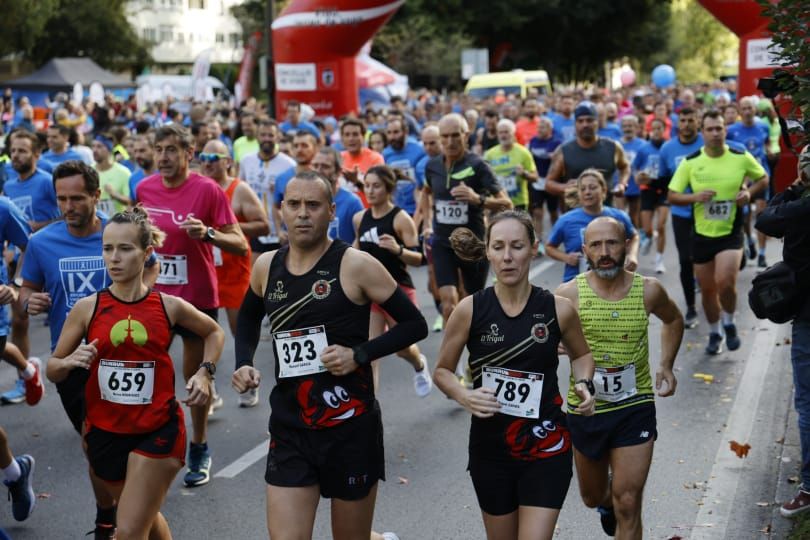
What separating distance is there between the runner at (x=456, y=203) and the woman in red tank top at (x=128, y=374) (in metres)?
4.27

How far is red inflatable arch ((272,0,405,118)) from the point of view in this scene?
2048cm

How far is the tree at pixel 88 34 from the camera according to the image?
5809cm

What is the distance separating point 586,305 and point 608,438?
0.59m

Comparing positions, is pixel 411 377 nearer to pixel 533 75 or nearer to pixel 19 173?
pixel 19 173

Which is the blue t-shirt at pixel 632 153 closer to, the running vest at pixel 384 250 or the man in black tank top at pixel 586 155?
the man in black tank top at pixel 586 155

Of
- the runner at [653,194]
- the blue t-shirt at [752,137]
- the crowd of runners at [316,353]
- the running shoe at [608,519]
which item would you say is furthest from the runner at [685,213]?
the running shoe at [608,519]

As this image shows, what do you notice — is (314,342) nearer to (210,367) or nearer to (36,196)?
(210,367)

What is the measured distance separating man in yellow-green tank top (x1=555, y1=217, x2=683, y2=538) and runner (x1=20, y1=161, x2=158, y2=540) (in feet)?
6.86

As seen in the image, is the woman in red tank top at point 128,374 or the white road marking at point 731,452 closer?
the woman in red tank top at point 128,374

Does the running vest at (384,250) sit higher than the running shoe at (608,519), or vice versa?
the running vest at (384,250)

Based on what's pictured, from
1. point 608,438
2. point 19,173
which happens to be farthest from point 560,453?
point 19,173

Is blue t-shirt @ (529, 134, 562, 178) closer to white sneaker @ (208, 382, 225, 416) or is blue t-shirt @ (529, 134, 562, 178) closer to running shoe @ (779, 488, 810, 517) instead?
white sneaker @ (208, 382, 225, 416)

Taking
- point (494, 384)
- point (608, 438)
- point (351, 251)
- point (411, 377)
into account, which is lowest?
point (411, 377)

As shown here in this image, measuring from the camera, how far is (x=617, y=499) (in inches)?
194
